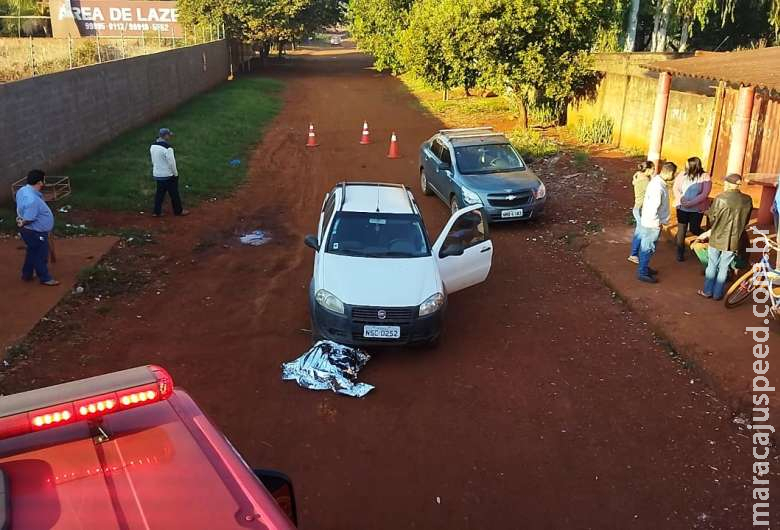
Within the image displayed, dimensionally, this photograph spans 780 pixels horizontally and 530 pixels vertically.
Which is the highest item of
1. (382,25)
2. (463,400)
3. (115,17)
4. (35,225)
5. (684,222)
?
(115,17)

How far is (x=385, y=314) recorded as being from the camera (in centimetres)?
748

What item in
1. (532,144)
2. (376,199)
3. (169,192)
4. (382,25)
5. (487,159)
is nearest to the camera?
(376,199)

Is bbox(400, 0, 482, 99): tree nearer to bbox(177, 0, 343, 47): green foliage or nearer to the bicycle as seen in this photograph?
the bicycle

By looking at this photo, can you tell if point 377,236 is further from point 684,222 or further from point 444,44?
point 444,44

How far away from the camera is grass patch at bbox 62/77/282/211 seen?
46.3 feet

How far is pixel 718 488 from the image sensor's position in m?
5.71

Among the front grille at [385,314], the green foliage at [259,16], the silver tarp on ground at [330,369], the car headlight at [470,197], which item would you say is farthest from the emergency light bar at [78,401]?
the green foliage at [259,16]

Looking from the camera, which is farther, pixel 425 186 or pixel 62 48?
pixel 62 48

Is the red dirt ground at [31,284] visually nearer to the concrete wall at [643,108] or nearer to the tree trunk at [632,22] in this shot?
the concrete wall at [643,108]

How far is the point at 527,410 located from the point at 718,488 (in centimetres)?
186

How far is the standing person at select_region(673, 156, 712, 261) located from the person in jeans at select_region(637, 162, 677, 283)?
72 centimetres

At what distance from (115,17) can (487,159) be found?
39.0 meters

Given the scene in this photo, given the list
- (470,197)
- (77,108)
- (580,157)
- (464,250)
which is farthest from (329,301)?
(580,157)

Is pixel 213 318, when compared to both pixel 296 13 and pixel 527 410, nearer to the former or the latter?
pixel 527 410
